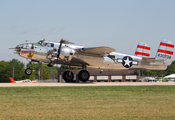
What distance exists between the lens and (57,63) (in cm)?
2578

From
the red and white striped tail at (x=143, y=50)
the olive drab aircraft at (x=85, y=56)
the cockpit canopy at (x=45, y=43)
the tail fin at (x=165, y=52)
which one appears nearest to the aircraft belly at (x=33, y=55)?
the olive drab aircraft at (x=85, y=56)

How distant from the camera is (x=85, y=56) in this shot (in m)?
25.4

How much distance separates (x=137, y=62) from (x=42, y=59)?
1050cm

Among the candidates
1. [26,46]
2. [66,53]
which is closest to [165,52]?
[66,53]

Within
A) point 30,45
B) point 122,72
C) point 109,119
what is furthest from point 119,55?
point 122,72

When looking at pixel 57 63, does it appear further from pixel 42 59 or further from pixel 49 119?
pixel 49 119

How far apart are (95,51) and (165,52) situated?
8766 millimetres

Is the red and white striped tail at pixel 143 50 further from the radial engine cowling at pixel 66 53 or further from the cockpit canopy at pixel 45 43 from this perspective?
the cockpit canopy at pixel 45 43

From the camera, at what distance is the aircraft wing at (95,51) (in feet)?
77.8

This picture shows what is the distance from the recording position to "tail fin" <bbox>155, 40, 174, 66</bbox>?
27703 mm

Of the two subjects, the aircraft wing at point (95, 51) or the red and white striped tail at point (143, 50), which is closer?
the aircraft wing at point (95, 51)

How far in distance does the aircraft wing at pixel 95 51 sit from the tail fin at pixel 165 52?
6.84 m

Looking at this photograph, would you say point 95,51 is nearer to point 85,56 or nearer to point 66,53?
point 85,56

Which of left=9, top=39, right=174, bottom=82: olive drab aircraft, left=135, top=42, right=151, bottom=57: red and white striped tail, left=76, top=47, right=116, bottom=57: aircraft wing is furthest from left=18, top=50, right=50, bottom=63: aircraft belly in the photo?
left=135, top=42, right=151, bottom=57: red and white striped tail
